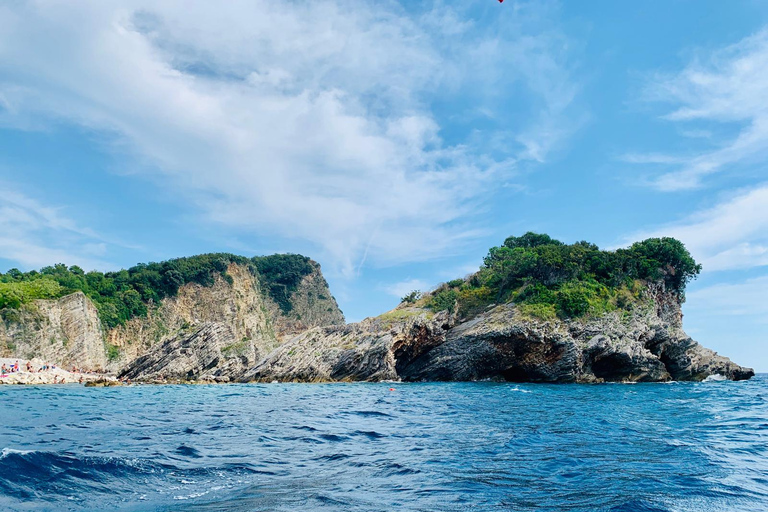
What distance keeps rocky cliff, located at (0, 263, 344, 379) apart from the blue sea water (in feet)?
167

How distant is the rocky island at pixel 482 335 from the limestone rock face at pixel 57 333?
0.15m

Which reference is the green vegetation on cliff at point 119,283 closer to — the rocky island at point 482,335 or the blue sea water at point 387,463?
the rocky island at point 482,335

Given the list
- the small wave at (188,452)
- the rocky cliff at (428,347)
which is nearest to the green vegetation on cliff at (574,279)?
the rocky cliff at (428,347)

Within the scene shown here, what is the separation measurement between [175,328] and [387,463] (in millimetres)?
96823

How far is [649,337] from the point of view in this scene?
54.3m

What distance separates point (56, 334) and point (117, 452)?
7000 cm

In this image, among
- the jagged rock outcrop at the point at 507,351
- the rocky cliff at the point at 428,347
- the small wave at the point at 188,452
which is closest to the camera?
the small wave at the point at 188,452

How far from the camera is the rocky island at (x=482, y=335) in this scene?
54.6m

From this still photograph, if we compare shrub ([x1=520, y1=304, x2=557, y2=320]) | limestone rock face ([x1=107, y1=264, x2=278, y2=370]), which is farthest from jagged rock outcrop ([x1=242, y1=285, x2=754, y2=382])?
limestone rock face ([x1=107, y1=264, x2=278, y2=370])

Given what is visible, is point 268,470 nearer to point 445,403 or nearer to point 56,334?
point 445,403

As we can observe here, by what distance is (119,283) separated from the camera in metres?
98.1

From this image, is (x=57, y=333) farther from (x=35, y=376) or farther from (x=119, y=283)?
(x=119, y=283)

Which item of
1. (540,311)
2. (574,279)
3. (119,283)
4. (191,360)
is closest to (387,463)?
(540,311)

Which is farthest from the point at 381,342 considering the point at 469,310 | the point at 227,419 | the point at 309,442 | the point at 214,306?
the point at 214,306
